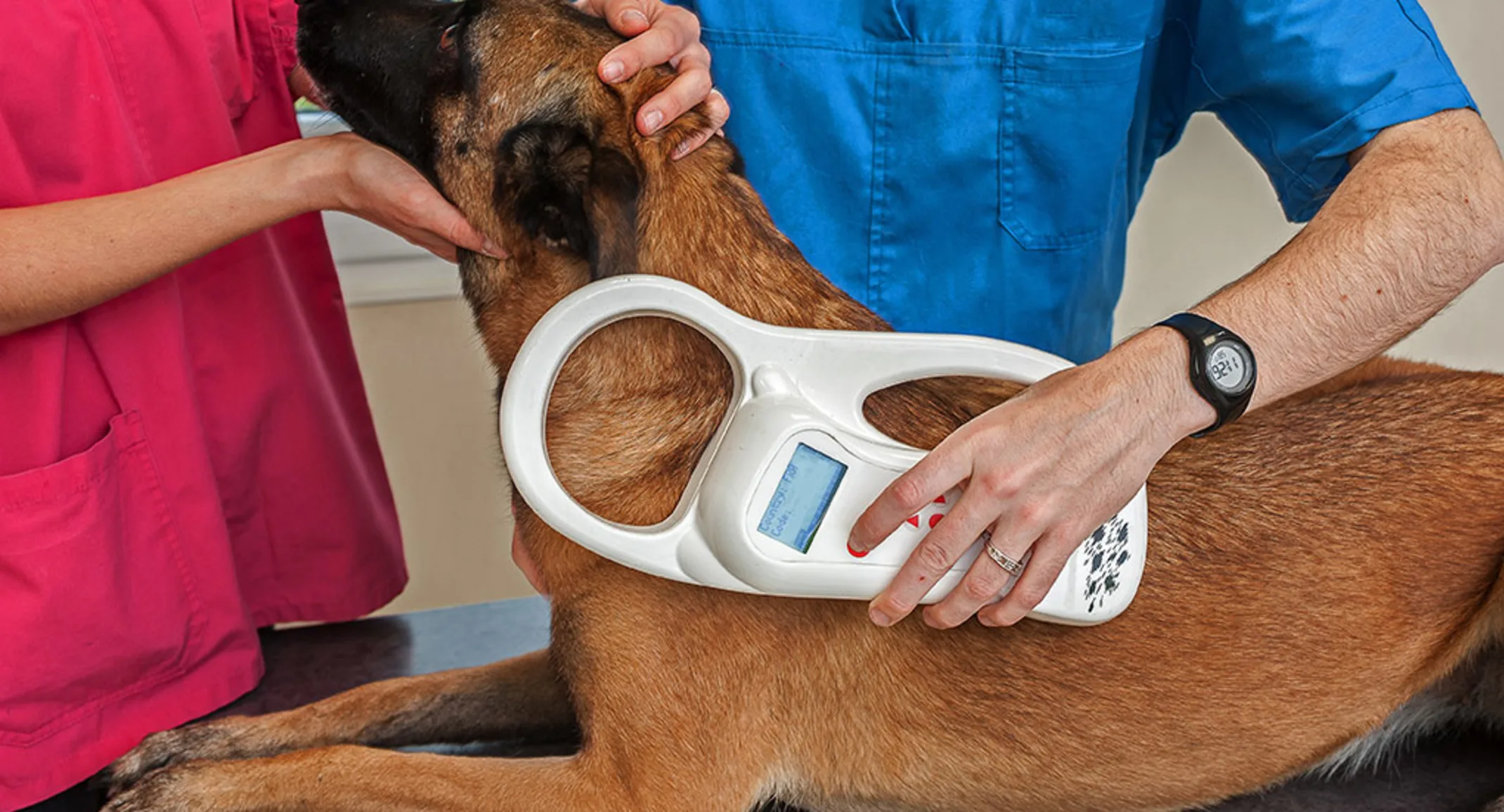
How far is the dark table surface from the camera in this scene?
1421 millimetres

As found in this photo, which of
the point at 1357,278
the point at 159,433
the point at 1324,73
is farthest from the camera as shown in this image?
the point at 159,433

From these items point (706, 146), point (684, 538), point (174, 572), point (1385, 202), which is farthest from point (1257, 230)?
point (174, 572)

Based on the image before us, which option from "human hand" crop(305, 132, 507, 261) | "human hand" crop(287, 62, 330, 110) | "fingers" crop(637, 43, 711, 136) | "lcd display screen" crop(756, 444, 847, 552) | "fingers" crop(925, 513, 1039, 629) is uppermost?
"fingers" crop(637, 43, 711, 136)

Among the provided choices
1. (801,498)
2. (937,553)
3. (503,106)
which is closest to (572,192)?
(503,106)

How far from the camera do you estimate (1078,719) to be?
134 centimetres

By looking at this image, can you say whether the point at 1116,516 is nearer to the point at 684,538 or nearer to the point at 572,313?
the point at 684,538

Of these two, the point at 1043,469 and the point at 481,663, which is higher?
the point at 1043,469

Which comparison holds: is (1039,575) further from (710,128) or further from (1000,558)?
(710,128)

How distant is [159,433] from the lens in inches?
61.5

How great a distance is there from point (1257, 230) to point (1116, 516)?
2.31 meters

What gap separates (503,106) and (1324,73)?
0.97 metres

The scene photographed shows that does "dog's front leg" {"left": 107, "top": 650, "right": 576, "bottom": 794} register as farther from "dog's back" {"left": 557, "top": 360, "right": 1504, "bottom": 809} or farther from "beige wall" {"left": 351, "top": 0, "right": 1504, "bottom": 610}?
"beige wall" {"left": 351, "top": 0, "right": 1504, "bottom": 610}

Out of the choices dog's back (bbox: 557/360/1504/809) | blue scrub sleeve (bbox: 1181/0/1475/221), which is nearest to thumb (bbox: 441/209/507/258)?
dog's back (bbox: 557/360/1504/809)

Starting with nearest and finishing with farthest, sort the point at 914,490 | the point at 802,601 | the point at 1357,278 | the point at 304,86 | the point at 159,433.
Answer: the point at 914,490, the point at 1357,278, the point at 802,601, the point at 159,433, the point at 304,86
